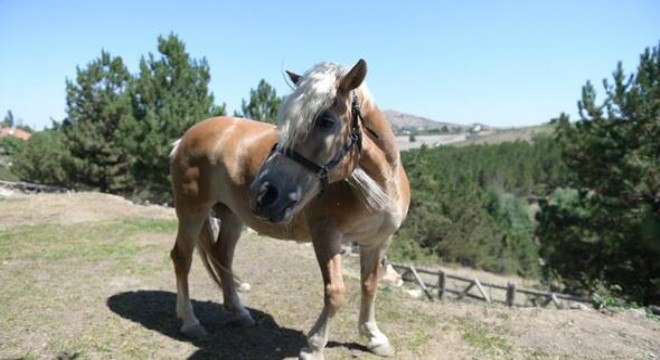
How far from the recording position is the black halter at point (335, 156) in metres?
2.54

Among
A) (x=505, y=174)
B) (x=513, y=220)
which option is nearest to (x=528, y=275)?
(x=513, y=220)

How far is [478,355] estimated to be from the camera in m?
3.95

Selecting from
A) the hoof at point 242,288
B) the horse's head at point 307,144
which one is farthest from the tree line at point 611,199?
the horse's head at point 307,144

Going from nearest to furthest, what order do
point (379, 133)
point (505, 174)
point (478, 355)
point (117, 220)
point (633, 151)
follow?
point (379, 133), point (478, 355), point (117, 220), point (633, 151), point (505, 174)

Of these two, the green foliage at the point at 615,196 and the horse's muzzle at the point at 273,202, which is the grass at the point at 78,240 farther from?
the green foliage at the point at 615,196

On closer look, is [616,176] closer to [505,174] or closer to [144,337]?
[144,337]

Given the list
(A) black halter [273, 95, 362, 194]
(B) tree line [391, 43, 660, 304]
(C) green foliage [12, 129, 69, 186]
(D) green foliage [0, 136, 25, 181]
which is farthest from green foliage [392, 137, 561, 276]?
(D) green foliage [0, 136, 25, 181]

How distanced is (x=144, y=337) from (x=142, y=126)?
15401 millimetres

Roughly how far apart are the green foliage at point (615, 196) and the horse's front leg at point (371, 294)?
9260 mm

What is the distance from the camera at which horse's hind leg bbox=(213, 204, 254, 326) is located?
4.45 meters

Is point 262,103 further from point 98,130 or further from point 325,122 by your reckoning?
point 325,122

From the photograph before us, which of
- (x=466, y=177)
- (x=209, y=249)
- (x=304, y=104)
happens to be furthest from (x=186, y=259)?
(x=466, y=177)

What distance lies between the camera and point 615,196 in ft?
40.7

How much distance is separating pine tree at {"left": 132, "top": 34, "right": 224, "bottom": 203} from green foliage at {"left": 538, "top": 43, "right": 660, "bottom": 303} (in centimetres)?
1274
